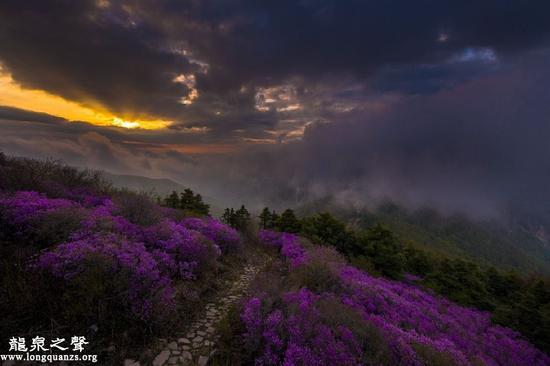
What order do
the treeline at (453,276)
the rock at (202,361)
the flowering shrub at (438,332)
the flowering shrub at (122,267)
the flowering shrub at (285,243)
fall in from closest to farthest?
the rock at (202,361) → the flowering shrub at (122,267) → the flowering shrub at (438,332) → the treeline at (453,276) → the flowering shrub at (285,243)

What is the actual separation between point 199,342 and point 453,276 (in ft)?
51.3

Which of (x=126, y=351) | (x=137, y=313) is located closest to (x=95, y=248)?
(x=137, y=313)

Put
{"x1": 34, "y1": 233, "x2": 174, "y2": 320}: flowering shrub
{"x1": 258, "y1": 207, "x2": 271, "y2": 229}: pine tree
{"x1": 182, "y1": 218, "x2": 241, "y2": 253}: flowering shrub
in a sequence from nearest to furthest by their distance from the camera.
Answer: {"x1": 34, "y1": 233, "x2": 174, "y2": 320}: flowering shrub
{"x1": 182, "y1": 218, "x2": 241, "y2": 253}: flowering shrub
{"x1": 258, "y1": 207, "x2": 271, "y2": 229}: pine tree

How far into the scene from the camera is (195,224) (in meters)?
12.3

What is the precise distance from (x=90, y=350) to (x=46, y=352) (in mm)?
683

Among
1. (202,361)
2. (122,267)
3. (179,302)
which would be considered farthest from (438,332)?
(122,267)

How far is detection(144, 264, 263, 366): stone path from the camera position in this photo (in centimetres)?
505

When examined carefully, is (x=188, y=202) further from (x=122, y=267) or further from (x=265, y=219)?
(x=122, y=267)

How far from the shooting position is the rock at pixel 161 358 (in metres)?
4.85

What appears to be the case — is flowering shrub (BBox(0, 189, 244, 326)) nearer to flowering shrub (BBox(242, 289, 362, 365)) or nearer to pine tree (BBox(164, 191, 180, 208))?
flowering shrub (BBox(242, 289, 362, 365))

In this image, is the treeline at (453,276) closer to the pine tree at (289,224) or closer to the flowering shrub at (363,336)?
the flowering shrub at (363,336)

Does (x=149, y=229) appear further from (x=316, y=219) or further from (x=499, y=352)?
(x=316, y=219)

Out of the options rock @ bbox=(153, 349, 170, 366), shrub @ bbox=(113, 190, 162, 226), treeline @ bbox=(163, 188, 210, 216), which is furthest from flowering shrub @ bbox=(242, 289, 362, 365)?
treeline @ bbox=(163, 188, 210, 216)

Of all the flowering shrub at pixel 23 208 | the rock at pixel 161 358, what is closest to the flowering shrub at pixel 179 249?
the rock at pixel 161 358
